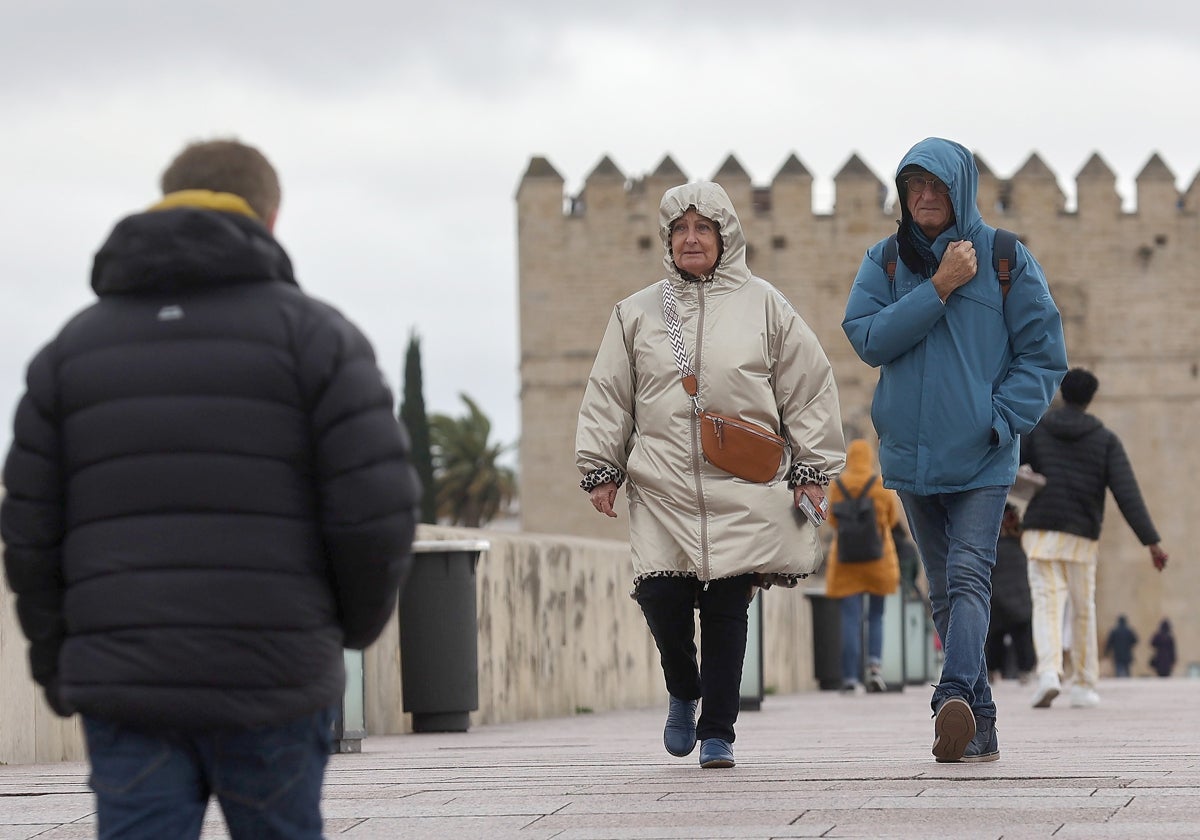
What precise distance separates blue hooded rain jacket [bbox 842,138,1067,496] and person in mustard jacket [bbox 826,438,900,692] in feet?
23.3

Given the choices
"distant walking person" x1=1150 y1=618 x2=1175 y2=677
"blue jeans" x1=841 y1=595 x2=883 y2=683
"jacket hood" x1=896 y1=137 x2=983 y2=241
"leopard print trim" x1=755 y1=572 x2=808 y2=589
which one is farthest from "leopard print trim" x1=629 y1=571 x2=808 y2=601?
"distant walking person" x1=1150 y1=618 x2=1175 y2=677

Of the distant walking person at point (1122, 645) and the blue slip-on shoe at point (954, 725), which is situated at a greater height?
the blue slip-on shoe at point (954, 725)

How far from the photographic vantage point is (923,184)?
6238 millimetres

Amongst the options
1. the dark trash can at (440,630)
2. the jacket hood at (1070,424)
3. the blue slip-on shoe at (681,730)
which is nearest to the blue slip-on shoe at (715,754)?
the blue slip-on shoe at (681,730)

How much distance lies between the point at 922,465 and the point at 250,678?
3.48 meters

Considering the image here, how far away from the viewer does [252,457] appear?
2.98 meters

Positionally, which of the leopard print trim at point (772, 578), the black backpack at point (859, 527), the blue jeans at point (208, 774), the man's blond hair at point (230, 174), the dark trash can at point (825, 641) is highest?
the man's blond hair at point (230, 174)

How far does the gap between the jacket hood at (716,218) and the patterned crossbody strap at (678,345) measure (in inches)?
3.0

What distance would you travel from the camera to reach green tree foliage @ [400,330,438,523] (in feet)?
174

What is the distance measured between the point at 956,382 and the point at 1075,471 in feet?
14.9

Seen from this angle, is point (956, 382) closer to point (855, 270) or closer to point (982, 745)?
point (982, 745)

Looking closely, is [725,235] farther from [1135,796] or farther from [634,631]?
[634,631]

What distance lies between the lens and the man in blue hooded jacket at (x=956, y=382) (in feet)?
19.9

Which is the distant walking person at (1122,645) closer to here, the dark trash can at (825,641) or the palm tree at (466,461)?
the dark trash can at (825,641)
